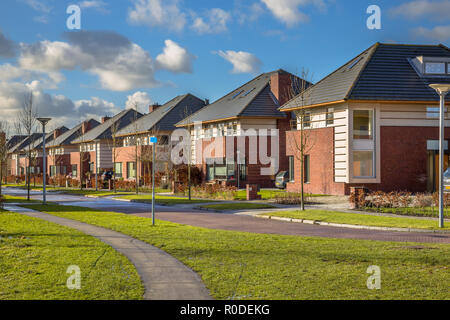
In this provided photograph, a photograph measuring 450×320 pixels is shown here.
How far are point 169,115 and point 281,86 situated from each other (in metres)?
17.1

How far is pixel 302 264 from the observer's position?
945cm

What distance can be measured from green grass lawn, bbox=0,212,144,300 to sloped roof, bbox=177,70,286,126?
25094 millimetres

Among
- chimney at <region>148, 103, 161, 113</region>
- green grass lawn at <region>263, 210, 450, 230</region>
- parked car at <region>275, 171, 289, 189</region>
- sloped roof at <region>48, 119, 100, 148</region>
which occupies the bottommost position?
green grass lawn at <region>263, 210, 450, 230</region>

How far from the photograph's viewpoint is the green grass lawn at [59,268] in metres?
7.38

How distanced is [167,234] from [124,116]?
2168 inches

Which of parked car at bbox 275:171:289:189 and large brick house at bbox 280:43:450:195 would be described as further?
parked car at bbox 275:171:289:189

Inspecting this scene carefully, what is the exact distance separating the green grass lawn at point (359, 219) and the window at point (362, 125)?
32.9 feet

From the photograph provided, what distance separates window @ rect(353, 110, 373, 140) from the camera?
29375mm

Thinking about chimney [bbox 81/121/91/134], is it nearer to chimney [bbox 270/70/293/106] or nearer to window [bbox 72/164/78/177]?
window [bbox 72/164/78/177]

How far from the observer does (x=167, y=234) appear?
14.1 meters

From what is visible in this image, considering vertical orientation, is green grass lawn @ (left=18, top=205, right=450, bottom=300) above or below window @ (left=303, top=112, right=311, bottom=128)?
below

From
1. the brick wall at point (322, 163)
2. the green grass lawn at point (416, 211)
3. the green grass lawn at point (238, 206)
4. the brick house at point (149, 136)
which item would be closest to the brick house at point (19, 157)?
the brick house at point (149, 136)

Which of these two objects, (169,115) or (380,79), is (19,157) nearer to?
(169,115)

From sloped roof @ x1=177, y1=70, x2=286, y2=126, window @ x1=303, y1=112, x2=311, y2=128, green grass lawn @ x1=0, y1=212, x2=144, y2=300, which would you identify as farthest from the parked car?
green grass lawn @ x1=0, y1=212, x2=144, y2=300
